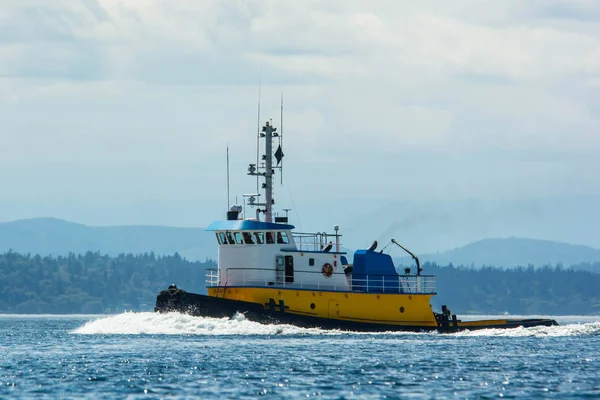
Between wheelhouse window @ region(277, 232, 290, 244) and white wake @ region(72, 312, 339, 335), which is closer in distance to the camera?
white wake @ region(72, 312, 339, 335)

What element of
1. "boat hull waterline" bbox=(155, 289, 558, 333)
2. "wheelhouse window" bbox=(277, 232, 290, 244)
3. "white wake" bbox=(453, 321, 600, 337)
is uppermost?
"wheelhouse window" bbox=(277, 232, 290, 244)

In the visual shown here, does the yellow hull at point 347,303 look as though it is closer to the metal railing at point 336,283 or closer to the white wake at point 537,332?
the metal railing at point 336,283

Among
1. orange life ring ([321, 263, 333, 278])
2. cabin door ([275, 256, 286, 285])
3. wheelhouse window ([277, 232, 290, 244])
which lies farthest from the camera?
orange life ring ([321, 263, 333, 278])

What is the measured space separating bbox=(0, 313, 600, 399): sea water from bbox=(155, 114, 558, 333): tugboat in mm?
824

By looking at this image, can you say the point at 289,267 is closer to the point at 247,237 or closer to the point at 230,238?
the point at 247,237

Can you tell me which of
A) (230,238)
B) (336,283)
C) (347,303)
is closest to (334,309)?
(347,303)

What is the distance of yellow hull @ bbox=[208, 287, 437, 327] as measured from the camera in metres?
53.0

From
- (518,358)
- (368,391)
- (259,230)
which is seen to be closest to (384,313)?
(259,230)

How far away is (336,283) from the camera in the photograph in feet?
181

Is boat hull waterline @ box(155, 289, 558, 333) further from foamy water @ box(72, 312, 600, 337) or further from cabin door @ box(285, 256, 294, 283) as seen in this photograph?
cabin door @ box(285, 256, 294, 283)

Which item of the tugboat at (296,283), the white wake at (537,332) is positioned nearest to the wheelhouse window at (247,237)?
the tugboat at (296,283)

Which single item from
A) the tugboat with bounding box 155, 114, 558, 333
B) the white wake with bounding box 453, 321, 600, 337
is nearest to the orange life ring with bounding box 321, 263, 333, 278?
the tugboat with bounding box 155, 114, 558, 333

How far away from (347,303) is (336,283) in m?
1.41

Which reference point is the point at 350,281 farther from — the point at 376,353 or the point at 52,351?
the point at 52,351
